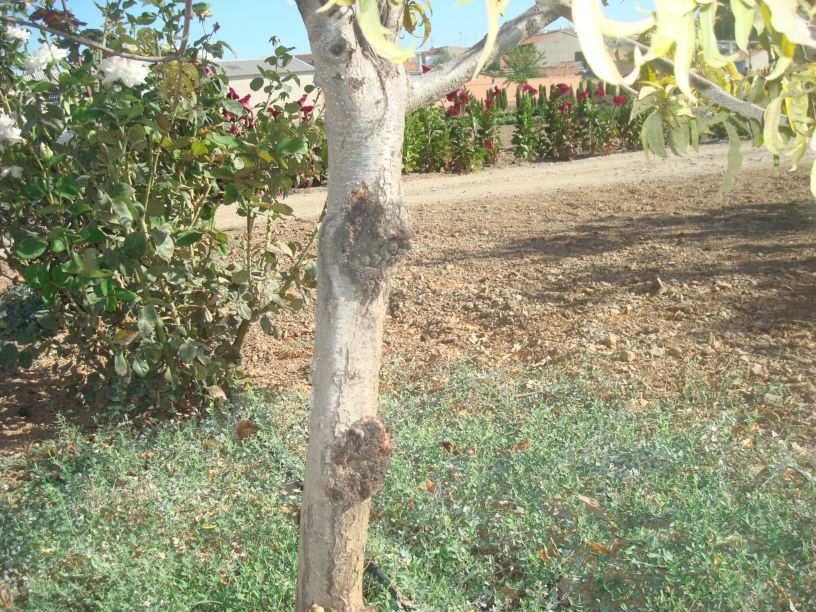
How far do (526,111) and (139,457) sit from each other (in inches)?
387

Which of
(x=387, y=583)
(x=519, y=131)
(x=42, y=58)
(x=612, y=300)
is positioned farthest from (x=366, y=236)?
(x=519, y=131)

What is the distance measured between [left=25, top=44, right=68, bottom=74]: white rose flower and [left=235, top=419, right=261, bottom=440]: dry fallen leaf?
1.55 meters

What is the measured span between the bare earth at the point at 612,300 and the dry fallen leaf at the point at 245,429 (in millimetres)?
529

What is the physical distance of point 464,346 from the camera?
379cm

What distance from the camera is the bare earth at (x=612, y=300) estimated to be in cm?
335

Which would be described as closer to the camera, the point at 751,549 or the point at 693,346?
the point at 751,549

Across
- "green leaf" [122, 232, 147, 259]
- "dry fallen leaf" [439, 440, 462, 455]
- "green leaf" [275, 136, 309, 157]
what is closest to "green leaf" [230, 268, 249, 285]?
"green leaf" [122, 232, 147, 259]

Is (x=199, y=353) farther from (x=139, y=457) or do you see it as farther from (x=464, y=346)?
(x=464, y=346)

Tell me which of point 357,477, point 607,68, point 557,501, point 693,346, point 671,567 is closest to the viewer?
point 607,68

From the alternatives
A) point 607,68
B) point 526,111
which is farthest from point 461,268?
point 526,111

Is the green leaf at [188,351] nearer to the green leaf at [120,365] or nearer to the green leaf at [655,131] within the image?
the green leaf at [120,365]

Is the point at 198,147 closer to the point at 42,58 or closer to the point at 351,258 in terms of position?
the point at 42,58

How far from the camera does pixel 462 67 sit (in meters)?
1.62

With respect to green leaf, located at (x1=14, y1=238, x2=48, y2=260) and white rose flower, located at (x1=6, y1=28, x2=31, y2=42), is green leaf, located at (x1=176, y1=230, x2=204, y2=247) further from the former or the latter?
white rose flower, located at (x1=6, y1=28, x2=31, y2=42)
